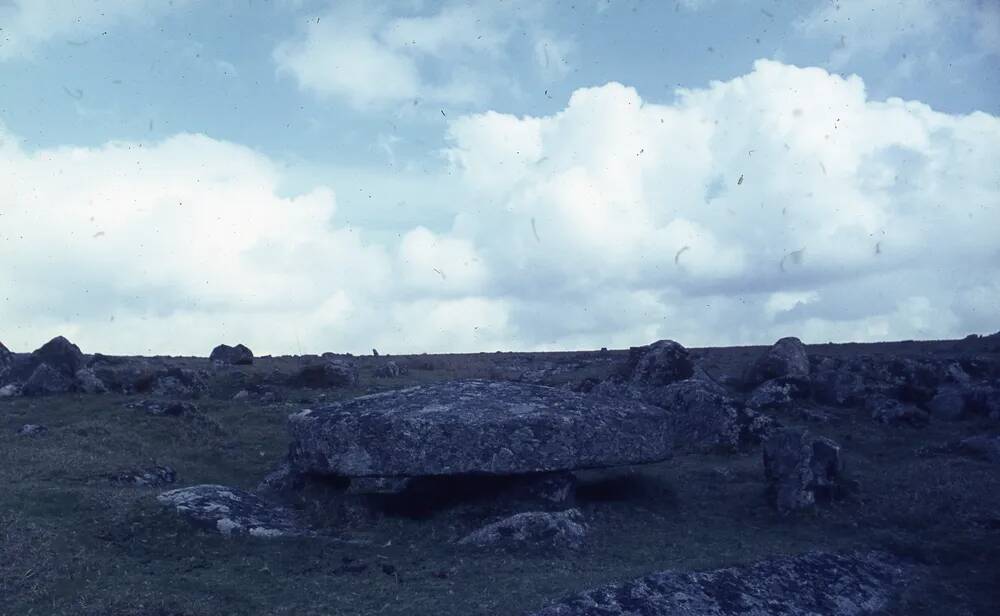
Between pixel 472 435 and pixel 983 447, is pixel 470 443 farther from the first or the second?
pixel 983 447

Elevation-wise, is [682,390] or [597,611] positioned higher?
[682,390]

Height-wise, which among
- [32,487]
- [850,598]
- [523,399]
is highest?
[523,399]

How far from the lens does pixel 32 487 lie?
648 inches

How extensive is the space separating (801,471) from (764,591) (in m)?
5.32

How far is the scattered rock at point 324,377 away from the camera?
3306 centimetres

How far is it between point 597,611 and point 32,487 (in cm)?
1119

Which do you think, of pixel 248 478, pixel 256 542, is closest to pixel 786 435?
pixel 256 542

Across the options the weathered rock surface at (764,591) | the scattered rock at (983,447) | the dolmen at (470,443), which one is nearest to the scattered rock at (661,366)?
the scattered rock at (983,447)

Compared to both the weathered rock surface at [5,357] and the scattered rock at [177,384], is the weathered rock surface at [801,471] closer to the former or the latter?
the scattered rock at [177,384]

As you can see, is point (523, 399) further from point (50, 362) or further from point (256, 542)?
point (50, 362)

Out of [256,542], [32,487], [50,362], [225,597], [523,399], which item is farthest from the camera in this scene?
[50,362]

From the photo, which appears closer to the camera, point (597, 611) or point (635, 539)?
point (597, 611)

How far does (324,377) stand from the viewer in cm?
3350

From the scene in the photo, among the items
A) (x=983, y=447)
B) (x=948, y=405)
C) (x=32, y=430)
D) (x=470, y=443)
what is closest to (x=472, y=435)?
(x=470, y=443)
